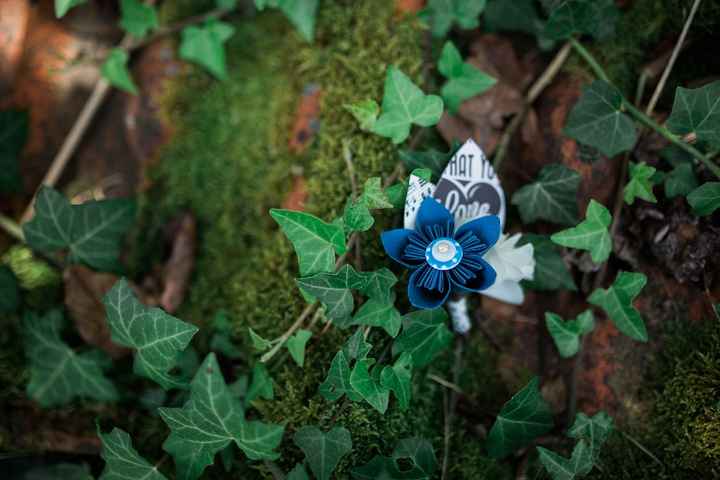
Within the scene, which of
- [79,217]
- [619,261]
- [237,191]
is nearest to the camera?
[619,261]

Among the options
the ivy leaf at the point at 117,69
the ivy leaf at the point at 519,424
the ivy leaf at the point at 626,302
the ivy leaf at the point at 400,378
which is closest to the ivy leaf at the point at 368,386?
the ivy leaf at the point at 400,378

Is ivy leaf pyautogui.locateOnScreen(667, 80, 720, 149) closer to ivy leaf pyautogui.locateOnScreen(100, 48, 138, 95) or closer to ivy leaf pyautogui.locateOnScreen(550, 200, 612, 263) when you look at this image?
ivy leaf pyautogui.locateOnScreen(550, 200, 612, 263)

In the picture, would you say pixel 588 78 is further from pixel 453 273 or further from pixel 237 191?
pixel 237 191

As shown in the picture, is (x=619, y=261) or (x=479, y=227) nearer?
(x=479, y=227)

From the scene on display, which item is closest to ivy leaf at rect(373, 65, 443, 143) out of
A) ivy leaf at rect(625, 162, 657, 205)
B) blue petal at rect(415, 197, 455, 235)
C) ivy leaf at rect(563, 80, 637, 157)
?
blue petal at rect(415, 197, 455, 235)

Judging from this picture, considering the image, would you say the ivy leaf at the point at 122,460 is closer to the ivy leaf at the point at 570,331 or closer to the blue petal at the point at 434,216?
the blue petal at the point at 434,216

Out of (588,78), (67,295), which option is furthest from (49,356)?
(588,78)
